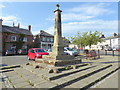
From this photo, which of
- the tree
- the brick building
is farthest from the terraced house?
the tree

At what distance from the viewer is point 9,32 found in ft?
79.4

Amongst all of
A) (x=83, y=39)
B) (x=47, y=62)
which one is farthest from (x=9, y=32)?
(x=47, y=62)

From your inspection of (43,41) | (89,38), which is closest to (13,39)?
(43,41)

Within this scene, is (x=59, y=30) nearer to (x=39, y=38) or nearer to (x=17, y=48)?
(x=17, y=48)

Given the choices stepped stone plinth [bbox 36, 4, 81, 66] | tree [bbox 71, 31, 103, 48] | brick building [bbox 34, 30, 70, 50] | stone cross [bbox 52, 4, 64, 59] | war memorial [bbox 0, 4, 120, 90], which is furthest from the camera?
brick building [bbox 34, 30, 70, 50]

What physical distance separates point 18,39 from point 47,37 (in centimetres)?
1174

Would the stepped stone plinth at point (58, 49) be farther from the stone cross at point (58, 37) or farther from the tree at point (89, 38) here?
the tree at point (89, 38)

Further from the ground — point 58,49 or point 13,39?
point 13,39

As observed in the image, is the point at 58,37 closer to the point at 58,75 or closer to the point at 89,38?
the point at 58,75

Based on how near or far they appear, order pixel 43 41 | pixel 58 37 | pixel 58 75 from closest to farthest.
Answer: pixel 58 75 → pixel 58 37 → pixel 43 41

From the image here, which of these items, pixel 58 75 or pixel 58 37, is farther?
pixel 58 37

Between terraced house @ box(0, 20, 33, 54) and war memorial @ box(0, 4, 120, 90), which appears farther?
terraced house @ box(0, 20, 33, 54)

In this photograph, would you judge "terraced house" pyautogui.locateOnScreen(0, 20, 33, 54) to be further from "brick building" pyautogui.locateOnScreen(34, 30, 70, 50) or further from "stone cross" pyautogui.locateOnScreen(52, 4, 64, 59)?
"stone cross" pyautogui.locateOnScreen(52, 4, 64, 59)

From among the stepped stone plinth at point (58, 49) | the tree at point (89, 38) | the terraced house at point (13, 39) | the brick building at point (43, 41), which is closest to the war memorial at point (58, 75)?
the stepped stone plinth at point (58, 49)
